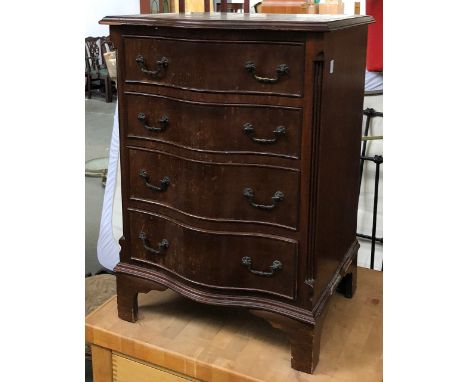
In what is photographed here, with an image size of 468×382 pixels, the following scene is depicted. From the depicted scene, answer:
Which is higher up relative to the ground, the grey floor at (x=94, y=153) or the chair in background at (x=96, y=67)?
the chair in background at (x=96, y=67)

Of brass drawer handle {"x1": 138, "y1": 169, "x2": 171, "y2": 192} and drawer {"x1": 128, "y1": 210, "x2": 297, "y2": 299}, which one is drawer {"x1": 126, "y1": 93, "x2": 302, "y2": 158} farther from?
drawer {"x1": 128, "y1": 210, "x2": 297, "y2": 299}

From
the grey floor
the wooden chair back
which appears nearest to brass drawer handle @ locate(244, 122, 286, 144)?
the grey floor

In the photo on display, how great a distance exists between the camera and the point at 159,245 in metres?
1.29

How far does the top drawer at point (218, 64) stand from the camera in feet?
3.43

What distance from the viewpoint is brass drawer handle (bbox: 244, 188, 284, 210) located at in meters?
1.12

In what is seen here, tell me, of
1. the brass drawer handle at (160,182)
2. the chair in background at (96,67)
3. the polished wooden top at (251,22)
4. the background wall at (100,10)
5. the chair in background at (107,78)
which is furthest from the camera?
the background wall at (100,10)

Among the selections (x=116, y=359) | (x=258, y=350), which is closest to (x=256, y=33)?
(x=258, y=350)

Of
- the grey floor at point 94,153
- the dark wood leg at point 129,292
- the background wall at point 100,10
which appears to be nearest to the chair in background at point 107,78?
the grey floor at point 94,153

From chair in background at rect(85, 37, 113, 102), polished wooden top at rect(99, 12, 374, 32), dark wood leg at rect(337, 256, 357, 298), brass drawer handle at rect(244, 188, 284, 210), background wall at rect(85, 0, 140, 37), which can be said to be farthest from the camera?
background wall at rect(85, 0, 140, 37)

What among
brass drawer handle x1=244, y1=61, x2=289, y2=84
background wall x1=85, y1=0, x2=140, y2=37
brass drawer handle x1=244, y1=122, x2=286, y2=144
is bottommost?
brass drawer handle x1=244, y1=122, x2=286, y2=144

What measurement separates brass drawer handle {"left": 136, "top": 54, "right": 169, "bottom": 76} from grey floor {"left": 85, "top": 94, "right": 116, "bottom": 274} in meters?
1.57

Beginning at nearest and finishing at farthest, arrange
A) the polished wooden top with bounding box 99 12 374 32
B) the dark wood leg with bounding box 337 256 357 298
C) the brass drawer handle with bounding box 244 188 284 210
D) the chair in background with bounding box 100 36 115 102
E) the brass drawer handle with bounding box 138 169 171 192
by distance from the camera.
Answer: the polished wooden top with bounding box 99 12 374 32 → the brass drawer handle with bounding box 244 188 284 210 → the brass drawer handle with bounding box 138 169 171 192 → the dark wood leg with bounding box 337 256 357 298 → the chair in background with bounding box 100 36 115 102

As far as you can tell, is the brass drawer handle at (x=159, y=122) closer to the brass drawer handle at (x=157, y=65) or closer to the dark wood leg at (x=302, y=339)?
the brass drawer handle at (x=157, y=65)

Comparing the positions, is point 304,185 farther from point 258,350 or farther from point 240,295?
point 258,350
